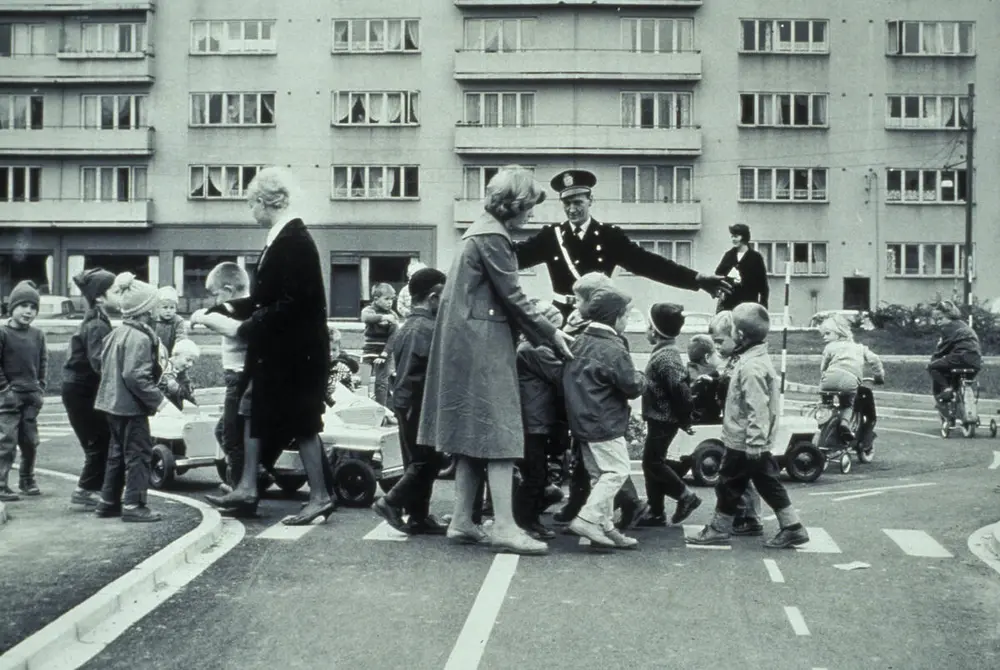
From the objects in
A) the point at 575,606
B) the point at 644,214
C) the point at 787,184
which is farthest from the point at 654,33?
the point at 575,606

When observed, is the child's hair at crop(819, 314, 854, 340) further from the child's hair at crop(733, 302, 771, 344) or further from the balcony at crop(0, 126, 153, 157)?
the balcony at crop(0, 126, 153, 157)

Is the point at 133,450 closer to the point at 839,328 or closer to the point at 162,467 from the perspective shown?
the point at 162,467

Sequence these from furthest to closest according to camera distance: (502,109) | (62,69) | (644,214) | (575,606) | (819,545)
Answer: (62,69) < (644,214) < (502,109) < (819,545) < (575,606)

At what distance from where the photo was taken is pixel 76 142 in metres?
57.6

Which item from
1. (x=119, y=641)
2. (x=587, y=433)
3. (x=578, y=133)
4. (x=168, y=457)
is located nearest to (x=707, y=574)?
(x=587, y=433)

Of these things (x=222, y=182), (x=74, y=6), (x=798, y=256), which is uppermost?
A: (x=74, y=6)

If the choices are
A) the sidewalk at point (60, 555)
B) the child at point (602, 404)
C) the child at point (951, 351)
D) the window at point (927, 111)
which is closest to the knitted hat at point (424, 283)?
the child at point (602, 404)

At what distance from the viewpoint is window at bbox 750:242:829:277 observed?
56.7 m

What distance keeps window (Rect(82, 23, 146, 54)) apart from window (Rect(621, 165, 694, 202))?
66.7 feet

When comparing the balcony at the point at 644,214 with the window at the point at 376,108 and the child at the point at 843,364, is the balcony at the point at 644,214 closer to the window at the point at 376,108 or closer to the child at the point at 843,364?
the window at the point at 376,108

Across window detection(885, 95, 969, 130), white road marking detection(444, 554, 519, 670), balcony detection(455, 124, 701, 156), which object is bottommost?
white road marking detection(444, 554, 519, 670)

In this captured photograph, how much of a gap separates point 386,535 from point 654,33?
162 feet

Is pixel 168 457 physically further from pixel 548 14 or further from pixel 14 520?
pixel 548 14

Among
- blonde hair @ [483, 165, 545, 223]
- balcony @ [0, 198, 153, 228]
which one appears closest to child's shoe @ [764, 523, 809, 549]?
blonde hair @ [483, 165, 545, 223]
